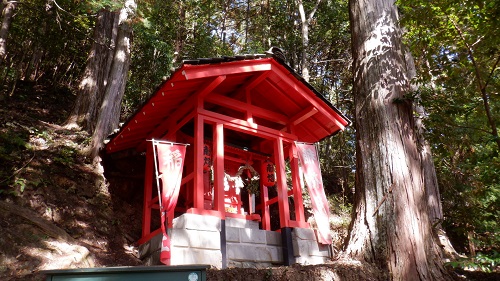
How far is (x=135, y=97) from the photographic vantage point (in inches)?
632

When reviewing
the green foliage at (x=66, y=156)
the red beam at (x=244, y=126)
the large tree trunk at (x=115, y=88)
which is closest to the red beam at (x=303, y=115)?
the red beam at (x=244, y=126)

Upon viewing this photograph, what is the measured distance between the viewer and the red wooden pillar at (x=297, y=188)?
24.1ft

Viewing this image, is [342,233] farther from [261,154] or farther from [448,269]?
[448,269]

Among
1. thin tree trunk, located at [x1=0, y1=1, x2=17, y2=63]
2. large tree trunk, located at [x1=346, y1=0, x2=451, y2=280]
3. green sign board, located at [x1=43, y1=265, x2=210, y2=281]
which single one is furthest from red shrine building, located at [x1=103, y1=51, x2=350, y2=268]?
thin tree trunk, located at [x1=0, y1=1, x2=17, y2=63]

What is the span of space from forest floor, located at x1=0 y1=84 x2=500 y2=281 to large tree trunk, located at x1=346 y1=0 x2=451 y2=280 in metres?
0.36

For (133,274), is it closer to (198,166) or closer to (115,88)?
(198,166)

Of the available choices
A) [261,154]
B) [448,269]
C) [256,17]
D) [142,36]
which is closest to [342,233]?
[261,154]

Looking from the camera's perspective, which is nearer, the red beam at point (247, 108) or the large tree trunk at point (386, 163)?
the large tree trunk at point (386, 163)

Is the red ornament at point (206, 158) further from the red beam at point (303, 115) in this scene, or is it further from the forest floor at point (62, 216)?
the forest floor at point (62, 216)

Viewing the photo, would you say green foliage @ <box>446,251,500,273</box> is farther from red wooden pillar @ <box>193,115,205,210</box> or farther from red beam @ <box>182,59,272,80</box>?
red beam @ <box>182,59,272,80</box>

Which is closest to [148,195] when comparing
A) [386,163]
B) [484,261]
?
[386,163]

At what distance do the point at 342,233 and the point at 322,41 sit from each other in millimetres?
8812

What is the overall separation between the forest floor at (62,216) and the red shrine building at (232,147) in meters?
0.78

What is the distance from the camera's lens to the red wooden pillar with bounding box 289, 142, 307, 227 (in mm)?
7352
